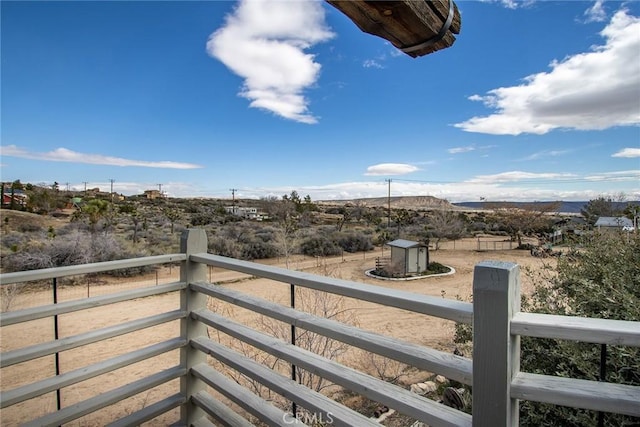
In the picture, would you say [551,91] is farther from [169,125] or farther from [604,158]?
[169,125]

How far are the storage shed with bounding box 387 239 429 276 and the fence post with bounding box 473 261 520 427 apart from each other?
41.5 feet

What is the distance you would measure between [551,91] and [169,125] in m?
16.8

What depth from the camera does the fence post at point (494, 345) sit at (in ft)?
2.59

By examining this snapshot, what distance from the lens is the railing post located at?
2.01 meters

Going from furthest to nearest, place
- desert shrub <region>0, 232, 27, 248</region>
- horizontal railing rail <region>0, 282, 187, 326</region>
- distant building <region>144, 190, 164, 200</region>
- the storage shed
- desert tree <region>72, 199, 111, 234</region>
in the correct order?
distant building <region>144, 190, 164, 200</region>, desert tree <region>72, 199, 111, 234</region>, the storage shed, desert shrub <region>0, 232, 27, 248</region>, horizontal railing rail <region>0, 282, 187, 326</region>

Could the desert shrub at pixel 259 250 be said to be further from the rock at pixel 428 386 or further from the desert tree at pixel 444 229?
the desert tree at pixel 444 229

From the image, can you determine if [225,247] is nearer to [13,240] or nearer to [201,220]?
[13,240]

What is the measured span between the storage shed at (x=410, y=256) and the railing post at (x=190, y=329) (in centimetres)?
1180

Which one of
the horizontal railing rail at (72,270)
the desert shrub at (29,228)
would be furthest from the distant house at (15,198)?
the horizontal railing rail at (72,270)

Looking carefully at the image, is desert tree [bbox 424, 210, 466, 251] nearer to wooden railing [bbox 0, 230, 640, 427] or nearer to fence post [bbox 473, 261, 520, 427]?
wooden railing [bbox 0, 230, 640, 427]

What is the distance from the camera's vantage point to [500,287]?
0.79 meters

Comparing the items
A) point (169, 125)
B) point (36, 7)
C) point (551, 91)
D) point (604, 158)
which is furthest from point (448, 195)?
point (36, 7)

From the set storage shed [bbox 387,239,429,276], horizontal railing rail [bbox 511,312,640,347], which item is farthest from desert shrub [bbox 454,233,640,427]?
storage shed [bbox 387,239,429,276]

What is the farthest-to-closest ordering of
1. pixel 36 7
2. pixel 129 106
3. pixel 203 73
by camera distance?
pixel 203 73, pixel 129 106, pixel 36 7
